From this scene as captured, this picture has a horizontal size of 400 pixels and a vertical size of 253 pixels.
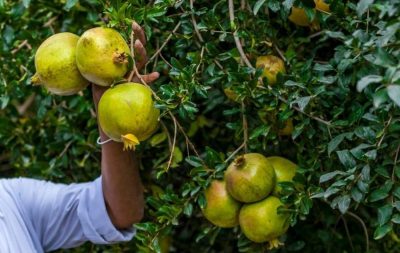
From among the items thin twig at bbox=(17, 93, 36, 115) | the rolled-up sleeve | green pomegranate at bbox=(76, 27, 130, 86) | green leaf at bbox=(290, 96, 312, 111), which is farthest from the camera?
thin twig at bbox=(17, 93, 36, 115)

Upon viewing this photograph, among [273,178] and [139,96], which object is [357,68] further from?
[139,96]

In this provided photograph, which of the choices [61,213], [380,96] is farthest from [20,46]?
[380,96]

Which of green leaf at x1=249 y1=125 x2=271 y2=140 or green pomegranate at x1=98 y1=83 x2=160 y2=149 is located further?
green leaf at x1=249 y1=125 x2=271 y2=140

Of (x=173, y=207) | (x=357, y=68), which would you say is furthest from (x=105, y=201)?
(x=357, y=68)

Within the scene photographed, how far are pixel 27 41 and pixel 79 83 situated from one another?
598mm

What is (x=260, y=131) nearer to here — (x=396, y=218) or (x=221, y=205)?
(x=221, y=205)

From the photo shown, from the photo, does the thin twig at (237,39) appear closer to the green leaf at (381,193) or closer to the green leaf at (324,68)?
the green leaf at (324,68)

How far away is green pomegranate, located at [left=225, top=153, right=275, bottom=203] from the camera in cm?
152

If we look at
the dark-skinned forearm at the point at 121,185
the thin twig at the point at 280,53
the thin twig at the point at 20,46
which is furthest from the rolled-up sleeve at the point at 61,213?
the thin twig at the point at 280,53

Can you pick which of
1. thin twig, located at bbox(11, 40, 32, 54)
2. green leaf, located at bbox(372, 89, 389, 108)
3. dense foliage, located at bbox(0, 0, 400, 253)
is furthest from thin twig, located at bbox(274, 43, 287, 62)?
thin twig, located at bbox(11, 40, 32, 54)

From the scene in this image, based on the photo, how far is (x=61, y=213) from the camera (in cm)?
193

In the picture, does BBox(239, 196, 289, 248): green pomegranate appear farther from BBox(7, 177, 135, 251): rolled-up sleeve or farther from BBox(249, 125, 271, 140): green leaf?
BBox(7, 177, 135, 251): rolled-up sleeve

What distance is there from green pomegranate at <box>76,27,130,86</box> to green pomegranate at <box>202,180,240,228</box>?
0.35 metres

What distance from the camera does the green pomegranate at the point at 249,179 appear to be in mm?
1519
